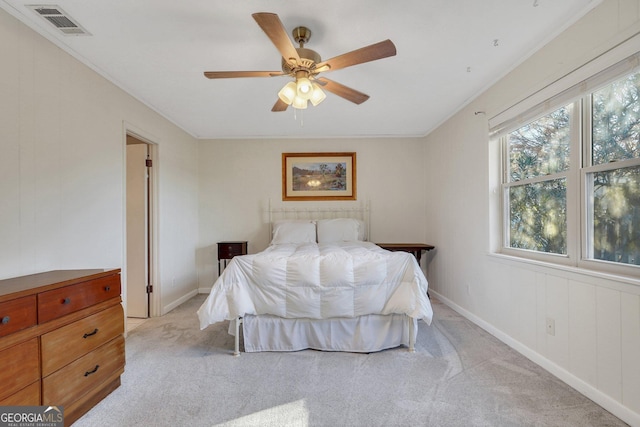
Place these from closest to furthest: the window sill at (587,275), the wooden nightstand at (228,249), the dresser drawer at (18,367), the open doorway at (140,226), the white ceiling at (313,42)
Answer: the dresser drawer at (18,367) < the window sill at (587,275) < the white ceiling at (313,42) < the open doorway at (140,226) < the wooden nightstand at (228,249)

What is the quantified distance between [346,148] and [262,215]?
1.74m

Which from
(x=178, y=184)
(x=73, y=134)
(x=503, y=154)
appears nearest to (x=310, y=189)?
(x=178, y=184)

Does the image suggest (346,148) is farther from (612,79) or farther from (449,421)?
(449,421)

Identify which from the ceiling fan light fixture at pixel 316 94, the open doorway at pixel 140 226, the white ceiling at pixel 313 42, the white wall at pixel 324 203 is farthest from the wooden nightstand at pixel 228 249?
the ceiling fan light fixture at pixel 316 94

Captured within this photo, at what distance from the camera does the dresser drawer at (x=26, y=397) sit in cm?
130

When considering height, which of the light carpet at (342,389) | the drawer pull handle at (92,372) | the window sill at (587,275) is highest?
the window sill at (587,275)

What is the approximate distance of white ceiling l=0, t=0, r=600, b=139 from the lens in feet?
5.81

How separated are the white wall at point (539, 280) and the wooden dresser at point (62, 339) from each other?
10.2 ft

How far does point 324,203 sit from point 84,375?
3.42 metres

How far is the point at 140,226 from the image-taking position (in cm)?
340

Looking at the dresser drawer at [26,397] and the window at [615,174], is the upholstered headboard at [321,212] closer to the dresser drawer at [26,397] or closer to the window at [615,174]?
the window at [615,174]

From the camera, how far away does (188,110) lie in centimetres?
343

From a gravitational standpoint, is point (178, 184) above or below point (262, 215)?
above

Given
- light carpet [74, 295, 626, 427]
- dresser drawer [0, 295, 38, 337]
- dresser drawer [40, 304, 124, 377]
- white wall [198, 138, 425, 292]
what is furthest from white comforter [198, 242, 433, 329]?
white wall [198, 138, 425, 292]
